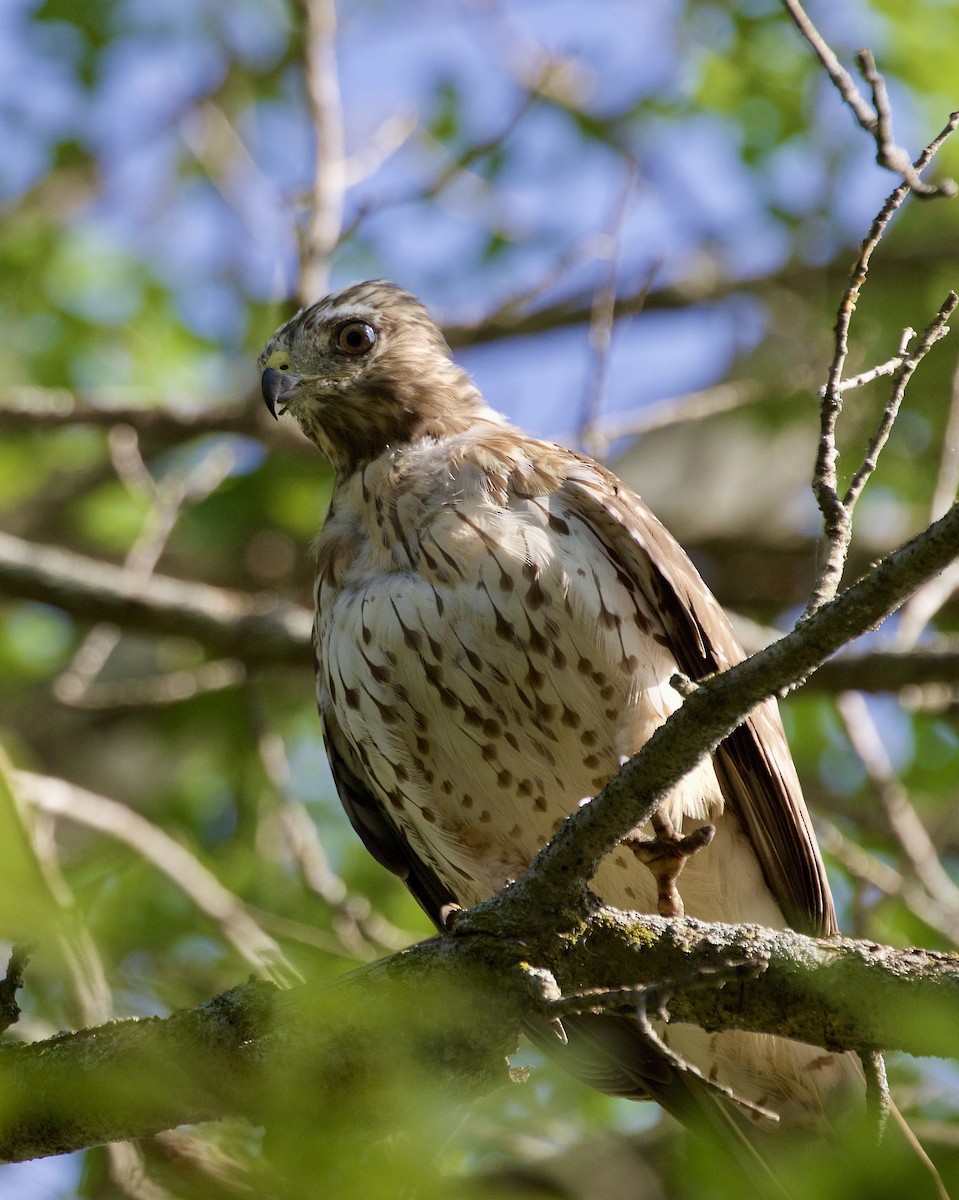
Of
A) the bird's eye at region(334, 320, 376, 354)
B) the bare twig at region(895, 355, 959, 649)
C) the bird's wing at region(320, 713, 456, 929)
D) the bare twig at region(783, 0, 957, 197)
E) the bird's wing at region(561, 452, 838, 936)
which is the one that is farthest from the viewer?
the bare twig at region(895, 355, 959, 649)

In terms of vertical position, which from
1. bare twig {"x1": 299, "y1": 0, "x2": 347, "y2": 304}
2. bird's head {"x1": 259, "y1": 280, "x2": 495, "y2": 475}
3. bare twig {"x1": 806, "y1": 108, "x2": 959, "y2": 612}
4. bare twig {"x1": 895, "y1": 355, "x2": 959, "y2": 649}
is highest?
bare twig {"x1": 299, "y1": 0, "x2": 347, "y2": 304}

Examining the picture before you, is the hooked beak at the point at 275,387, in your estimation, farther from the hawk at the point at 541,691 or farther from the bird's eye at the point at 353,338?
the hawk at the point at 541,691

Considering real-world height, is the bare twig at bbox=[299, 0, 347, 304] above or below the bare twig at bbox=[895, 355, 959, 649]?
above

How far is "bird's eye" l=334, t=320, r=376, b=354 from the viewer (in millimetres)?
4988

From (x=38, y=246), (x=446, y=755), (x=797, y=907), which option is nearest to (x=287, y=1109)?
(x=446, y=755)

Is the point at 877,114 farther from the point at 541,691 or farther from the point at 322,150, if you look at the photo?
the point at 322,150

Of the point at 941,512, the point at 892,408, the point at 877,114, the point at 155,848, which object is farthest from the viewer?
the point at 155,848

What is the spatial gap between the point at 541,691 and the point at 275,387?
5.29ft

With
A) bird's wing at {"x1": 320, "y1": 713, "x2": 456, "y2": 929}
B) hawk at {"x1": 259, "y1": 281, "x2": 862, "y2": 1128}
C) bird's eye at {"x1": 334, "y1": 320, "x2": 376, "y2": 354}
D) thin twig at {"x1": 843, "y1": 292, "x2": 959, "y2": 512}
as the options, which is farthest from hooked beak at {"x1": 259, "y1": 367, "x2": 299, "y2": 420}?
thin twig at {"x1": 843, "y1": 292, "x2": 959, "y2": 512}

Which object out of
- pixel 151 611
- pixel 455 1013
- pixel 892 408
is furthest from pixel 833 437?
pixel 151 611

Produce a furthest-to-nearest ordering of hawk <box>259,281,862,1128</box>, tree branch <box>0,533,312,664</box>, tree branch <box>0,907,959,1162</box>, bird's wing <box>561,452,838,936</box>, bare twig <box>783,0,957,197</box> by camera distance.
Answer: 1. tree branch <box>0,533,312,664</box>
2. bird's wing <box>561,452,838,936</box>
3. hawk <box>259,281,862,1128</box>
4. bare twig <box>783,0,957,197</box>
5. tree branch <box>0,907,959,1162</box>

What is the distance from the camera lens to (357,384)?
491 cm

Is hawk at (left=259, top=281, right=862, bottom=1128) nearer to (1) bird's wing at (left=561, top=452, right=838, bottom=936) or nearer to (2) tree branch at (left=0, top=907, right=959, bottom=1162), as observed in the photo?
(1) bird's wing at (left=561, top=452, right=838, bottom=936)

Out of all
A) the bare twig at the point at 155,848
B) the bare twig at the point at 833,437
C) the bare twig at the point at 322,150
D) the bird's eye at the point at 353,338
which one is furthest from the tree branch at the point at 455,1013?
the bare twig at the point at 322,150
